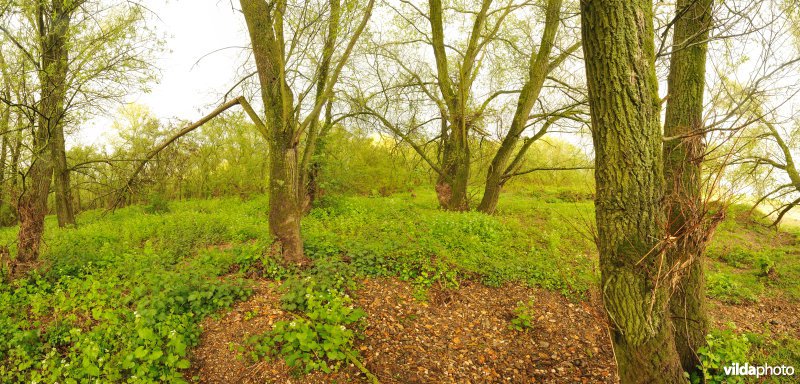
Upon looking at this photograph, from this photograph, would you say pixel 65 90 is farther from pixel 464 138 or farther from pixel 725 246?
pixel 725 246

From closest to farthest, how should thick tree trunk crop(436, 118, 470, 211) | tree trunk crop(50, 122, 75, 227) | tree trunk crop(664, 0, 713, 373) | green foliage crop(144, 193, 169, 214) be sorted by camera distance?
1. tree trunk crop(664, 0, 713, 373)
2. tree trunk crop(50, 122, 75, 227)
3. thick tree trunk crop(436, 118, 470, 211)
4. green foliage crop(144, 193, 169, 214)

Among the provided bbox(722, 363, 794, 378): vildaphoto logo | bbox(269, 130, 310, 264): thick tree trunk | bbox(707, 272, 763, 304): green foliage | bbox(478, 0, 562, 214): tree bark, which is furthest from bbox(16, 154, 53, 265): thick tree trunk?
bbox(707, 272, 763, 304): green foliage

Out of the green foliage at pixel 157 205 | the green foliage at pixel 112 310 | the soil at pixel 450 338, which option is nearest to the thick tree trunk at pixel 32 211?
the green foliage at pixel 112 310

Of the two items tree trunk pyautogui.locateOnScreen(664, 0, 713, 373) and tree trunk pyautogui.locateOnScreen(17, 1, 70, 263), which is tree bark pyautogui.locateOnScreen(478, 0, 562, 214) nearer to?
tree trunk pyautogui.locateOnScreen(664, 0, 713, 373)

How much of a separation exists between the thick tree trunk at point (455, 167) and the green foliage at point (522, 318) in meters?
5.55

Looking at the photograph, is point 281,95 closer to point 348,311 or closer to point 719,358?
point 348,311

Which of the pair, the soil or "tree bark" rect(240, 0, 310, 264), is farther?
"tree bark" rect(240, 0, 310, 264)

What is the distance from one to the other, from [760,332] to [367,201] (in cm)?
900

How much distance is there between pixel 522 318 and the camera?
15.3ft

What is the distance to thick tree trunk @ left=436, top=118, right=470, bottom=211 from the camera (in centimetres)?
1023

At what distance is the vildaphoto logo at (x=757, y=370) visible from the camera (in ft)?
11.0

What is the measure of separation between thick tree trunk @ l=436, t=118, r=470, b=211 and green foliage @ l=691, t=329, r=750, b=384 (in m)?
7.03

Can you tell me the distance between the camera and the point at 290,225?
5.54m

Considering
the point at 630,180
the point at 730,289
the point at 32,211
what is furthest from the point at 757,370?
the point at 32,211
